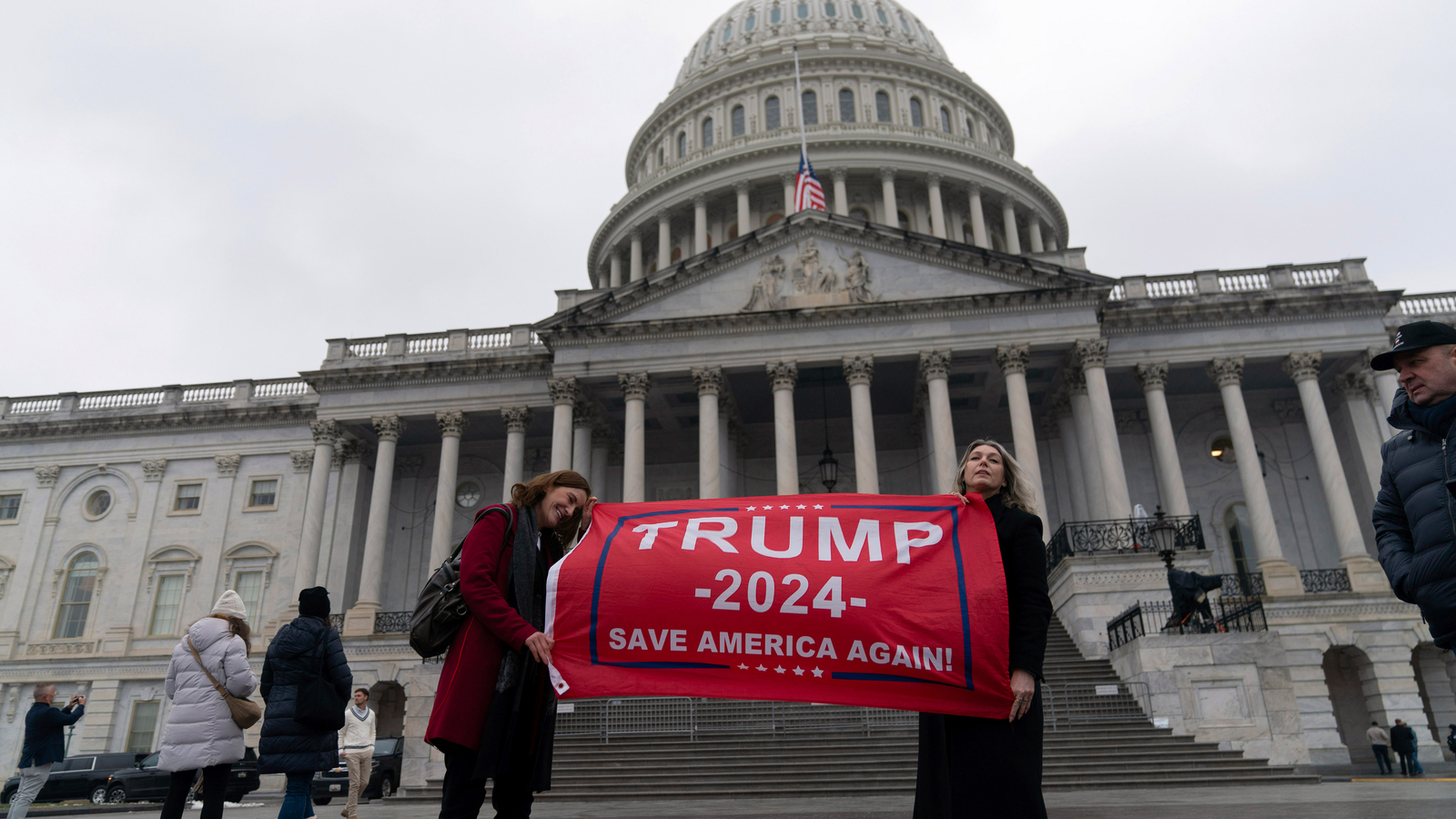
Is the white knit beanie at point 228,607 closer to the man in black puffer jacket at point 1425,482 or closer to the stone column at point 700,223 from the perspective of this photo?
the man in black puffer jacket at point 1425,482

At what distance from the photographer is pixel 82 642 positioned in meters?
37.8

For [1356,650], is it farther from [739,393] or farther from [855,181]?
[855,181]

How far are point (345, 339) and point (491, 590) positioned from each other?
114 ft

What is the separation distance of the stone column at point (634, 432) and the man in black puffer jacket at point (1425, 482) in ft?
81.9

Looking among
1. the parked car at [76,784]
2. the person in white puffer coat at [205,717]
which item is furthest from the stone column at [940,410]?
the parked car at [76,784]

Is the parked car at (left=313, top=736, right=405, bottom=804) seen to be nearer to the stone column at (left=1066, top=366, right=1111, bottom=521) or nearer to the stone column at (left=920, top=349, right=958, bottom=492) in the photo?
the stone column at (left=920, top=349, right=958, bottom=492)

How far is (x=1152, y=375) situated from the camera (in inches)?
1267

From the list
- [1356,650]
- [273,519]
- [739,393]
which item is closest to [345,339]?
[273,519]

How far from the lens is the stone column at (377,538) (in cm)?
3164

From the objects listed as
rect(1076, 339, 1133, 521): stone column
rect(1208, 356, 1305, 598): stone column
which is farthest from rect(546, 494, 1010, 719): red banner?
rect(1208, 356, 1305, 598): stone column

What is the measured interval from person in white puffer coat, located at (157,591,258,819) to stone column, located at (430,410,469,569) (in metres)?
24.4

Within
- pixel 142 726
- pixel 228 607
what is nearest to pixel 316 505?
pixel 142 726

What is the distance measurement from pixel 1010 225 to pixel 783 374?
26.5 m

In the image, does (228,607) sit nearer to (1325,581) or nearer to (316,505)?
(316,505)
